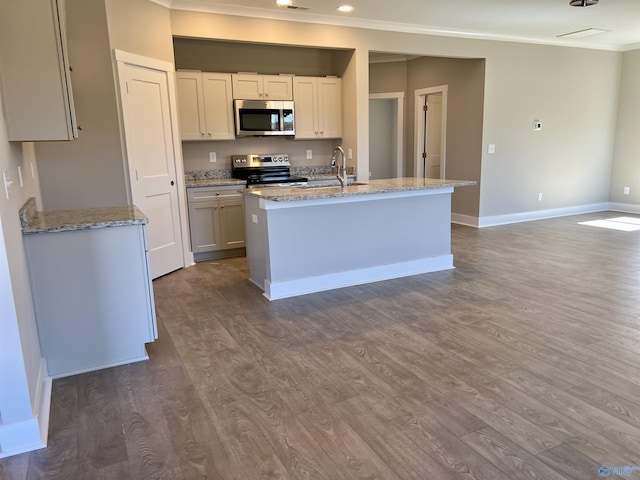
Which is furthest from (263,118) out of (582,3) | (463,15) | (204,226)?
(582,3)

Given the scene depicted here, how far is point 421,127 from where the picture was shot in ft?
25.5

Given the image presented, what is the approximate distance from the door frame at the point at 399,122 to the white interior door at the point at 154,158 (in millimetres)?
4363

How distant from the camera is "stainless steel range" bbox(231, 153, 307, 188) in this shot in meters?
5.63

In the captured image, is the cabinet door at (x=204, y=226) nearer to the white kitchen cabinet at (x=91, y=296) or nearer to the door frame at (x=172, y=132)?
the door frame at (x=172, y=132)

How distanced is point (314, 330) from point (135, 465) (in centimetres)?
156

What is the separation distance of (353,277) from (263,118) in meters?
2.54

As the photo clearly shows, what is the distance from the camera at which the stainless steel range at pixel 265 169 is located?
5.63 m

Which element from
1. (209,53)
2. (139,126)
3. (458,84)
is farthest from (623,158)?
(139,126)

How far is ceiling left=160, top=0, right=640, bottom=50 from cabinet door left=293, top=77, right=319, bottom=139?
76 cm

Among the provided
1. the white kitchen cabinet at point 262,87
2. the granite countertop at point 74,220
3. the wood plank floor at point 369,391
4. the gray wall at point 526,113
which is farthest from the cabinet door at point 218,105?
the granite countertop at point 74,220

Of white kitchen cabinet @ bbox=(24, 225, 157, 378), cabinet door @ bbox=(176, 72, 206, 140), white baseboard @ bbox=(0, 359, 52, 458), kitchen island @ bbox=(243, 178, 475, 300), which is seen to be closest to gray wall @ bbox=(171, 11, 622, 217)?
cabinet door @ bbox=(176, 72, 206, 140)

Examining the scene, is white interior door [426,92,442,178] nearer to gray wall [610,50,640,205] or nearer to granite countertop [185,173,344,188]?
granite countertop [185,173,344,188]

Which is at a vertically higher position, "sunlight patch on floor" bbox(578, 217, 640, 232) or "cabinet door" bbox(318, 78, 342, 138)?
"cabinet door" bbox(318, 78, 342, 138)

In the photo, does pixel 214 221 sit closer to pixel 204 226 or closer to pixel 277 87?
pixel 204 226
